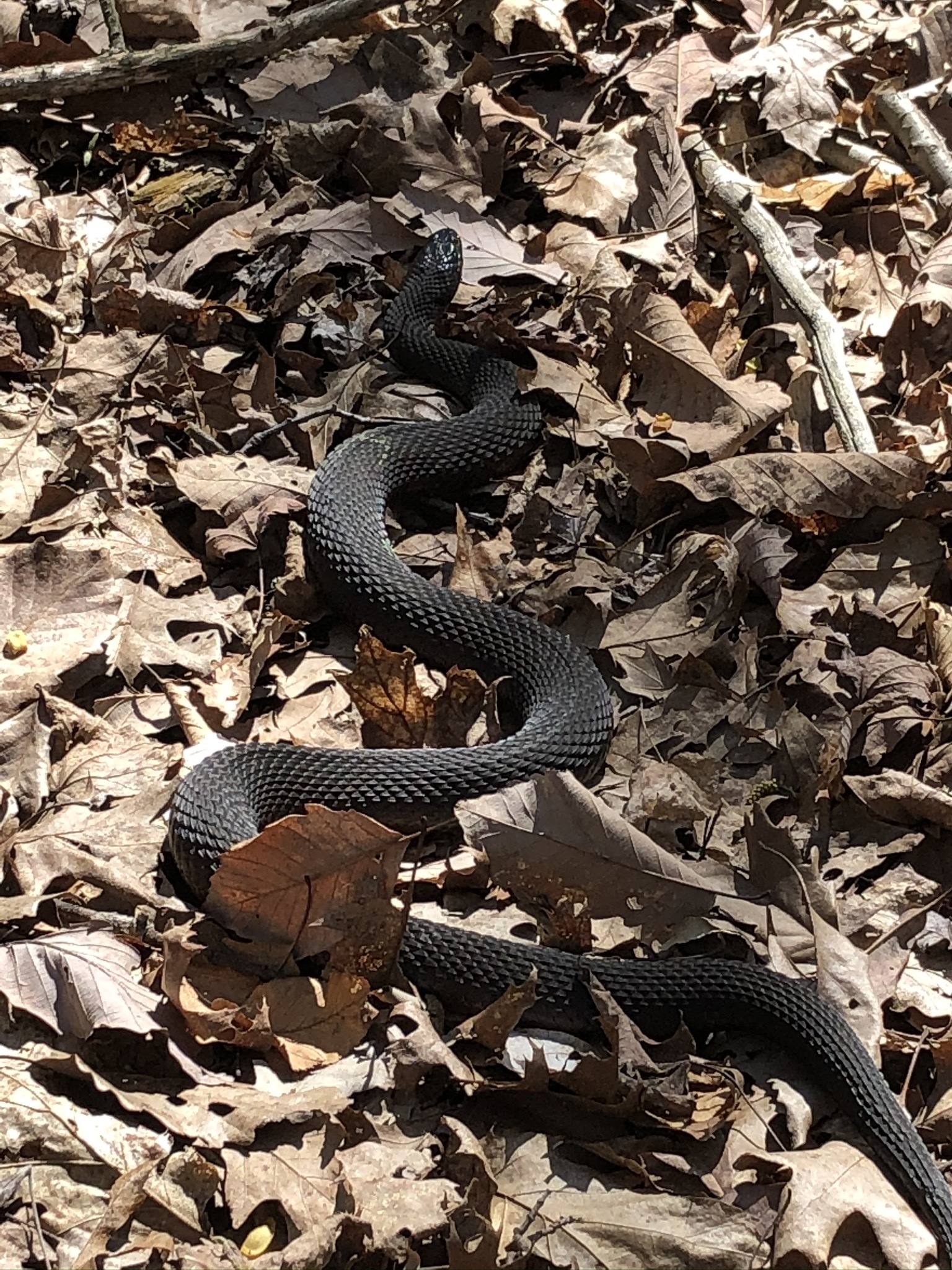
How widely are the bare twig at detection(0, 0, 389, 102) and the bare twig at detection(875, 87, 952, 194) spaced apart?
7.99 ft

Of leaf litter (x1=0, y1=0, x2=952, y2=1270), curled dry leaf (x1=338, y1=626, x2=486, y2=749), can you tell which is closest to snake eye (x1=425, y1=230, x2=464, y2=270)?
leaf litter (x1=0, y1=0, x2=952, y2=1270)

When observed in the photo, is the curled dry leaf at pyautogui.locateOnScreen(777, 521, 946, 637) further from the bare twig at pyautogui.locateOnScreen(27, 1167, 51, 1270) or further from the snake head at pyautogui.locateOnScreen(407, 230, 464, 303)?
A: the bare twig at pyautogui.locateOnScreen(27, 1167, 51, 1270)

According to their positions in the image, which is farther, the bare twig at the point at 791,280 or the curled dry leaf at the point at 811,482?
the bare twig at the point at 791,280

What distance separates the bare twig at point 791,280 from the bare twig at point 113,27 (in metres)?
2.68

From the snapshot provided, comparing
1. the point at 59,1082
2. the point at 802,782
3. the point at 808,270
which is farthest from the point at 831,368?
the point at 59,1082

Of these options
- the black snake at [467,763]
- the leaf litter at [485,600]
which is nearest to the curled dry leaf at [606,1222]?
the leaf litter at [485,600]

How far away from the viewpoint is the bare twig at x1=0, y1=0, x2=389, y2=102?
5449 mm

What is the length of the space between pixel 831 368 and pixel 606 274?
3.99 feet

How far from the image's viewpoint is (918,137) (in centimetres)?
550

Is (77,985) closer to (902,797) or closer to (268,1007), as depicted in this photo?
(268,1007)

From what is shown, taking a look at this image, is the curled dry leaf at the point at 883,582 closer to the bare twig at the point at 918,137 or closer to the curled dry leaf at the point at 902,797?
the curled dry leaf at the point at 902,797

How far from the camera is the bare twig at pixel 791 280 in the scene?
14.6 ft

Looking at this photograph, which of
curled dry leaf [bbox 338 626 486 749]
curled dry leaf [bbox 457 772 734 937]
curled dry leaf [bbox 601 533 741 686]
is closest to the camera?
curled dry leaf [bbox 457 772 734 937]

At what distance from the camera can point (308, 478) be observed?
4.65 meters
